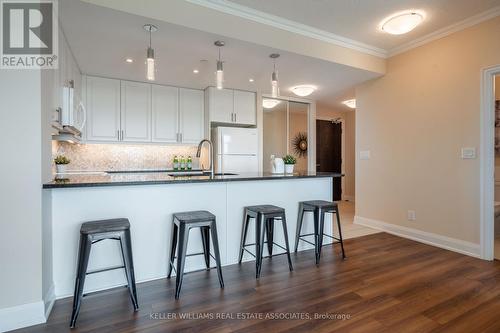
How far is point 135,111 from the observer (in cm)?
450

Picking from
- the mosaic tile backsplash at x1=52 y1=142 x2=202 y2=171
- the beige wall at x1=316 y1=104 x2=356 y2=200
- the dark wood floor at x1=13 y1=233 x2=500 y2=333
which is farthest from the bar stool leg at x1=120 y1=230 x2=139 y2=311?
the beige wall at x1=316 y1=104 x2=356 y2=200

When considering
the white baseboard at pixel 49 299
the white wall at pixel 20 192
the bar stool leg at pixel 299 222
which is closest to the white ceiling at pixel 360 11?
the white wall at pixel 20 192

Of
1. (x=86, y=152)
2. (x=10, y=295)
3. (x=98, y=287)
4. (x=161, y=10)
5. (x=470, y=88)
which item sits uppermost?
(x=161, y=10)

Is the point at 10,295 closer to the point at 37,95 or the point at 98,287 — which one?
the point at 98,287

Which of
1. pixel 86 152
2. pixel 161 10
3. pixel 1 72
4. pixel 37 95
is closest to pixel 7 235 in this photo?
pixel 37 95

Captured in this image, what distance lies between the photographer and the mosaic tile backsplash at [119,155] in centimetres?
436

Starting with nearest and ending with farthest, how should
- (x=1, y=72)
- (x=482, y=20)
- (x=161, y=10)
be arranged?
(x=1, y=72) → (x=161, y=10) → (x=482, y=20)

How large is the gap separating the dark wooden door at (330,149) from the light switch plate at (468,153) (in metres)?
3.99

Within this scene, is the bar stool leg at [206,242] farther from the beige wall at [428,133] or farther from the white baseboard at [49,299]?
the beige wall at [428,133]

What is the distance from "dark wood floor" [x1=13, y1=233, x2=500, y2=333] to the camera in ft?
5.82

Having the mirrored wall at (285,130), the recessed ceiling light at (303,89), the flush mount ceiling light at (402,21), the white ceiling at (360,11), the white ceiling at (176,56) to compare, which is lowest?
the mirrored wall at (285,130)

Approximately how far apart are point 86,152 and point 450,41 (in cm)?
553

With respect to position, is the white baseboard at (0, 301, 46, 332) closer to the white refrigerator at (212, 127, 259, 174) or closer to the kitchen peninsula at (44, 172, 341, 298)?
the kitchen peninsula at (44, 172, 341, 298)

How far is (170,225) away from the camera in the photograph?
8.18 feet
